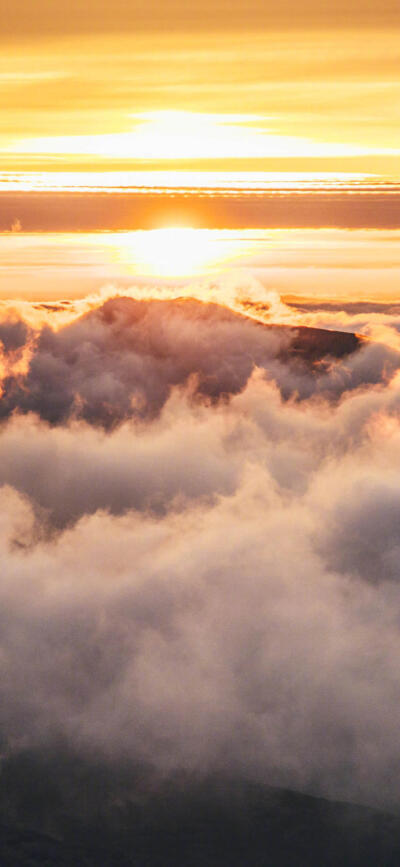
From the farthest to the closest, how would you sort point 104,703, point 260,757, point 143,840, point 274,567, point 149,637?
1. point 274,567
2. point 149,637
3. point 104,703
4. point 260,757
5. point 143,840

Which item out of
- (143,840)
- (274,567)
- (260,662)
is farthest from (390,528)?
(143,840)

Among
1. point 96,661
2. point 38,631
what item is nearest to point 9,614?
point 38,631

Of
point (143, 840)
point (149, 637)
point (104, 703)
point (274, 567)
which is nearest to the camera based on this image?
point (143, 840)

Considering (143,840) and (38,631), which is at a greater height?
(38,631)

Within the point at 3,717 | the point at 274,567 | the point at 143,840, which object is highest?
the point at 274,567

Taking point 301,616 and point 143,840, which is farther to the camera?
point 301,616

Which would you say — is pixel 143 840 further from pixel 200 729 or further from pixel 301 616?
pixel 301 616
